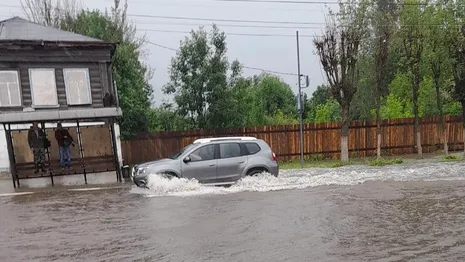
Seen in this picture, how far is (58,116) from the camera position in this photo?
15469 mm

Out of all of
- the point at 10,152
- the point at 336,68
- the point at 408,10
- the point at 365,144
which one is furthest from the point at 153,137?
the point at 408,10

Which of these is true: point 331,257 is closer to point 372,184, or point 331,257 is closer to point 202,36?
point 372,184

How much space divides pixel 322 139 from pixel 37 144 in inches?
557

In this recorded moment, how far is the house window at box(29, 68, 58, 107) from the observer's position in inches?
784

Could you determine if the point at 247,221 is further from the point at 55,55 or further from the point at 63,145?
the point at 55,55

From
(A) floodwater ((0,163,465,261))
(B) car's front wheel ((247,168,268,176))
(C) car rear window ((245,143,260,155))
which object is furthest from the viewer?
(C) car rear window ((245,143,260,155))

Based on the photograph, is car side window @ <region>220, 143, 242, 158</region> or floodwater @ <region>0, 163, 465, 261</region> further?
car side window @ <region>220, 143, 242, 158</region>

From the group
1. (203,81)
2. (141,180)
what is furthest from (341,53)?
(141,180)

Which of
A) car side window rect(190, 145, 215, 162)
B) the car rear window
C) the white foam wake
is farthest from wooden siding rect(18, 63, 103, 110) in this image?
the car rear window

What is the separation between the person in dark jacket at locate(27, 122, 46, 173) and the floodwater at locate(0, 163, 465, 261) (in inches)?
102

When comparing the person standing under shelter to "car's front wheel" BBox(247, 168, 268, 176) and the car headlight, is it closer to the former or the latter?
the car headlight

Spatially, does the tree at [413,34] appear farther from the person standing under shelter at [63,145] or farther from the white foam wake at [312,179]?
the person standing under shelter at [63,145]

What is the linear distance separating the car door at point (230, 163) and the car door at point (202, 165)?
0.18 m

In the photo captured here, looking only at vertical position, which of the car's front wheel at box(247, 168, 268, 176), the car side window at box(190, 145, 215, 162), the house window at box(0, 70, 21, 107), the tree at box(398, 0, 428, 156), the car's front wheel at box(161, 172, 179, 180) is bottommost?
the car's front wheel at box(247, 168, 268, 176)
